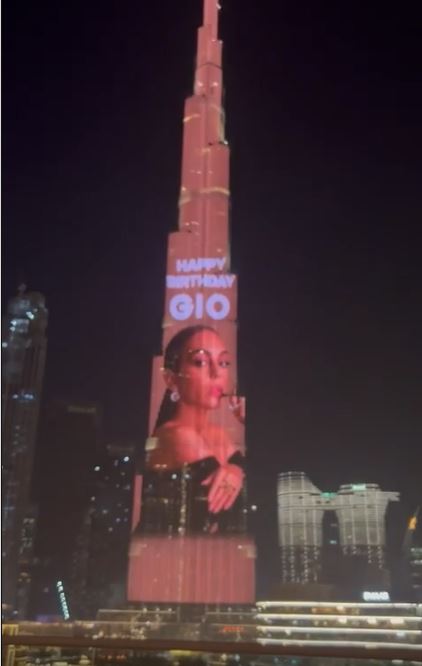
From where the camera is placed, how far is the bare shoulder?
19.3 m

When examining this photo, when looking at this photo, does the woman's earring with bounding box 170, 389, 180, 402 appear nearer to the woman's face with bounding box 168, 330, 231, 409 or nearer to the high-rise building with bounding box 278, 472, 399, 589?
the woman's face with bounding box 168, 330, 231, 409

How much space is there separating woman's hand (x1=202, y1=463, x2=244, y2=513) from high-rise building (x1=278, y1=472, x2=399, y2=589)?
661 cm

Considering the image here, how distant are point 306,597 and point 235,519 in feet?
20.1

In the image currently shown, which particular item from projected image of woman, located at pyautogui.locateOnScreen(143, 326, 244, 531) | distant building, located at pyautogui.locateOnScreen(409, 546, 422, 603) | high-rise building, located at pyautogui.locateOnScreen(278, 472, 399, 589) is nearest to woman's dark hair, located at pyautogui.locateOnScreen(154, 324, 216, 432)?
projected image of woman, located at pyautogui.locateOnScreen(143, 326, 244, 531)

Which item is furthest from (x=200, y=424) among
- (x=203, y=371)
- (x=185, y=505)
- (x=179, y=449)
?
(x=185, y=505)

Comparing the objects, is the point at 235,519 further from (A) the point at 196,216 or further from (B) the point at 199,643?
(B) the point at 199,643

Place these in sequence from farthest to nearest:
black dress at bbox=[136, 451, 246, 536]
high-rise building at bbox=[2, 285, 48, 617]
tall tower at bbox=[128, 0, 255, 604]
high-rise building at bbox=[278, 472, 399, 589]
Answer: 1. high-rise building at bbox=[2, 285, 48, 617]
2. high-rise building at bbox=[278, 472, 399, 589]
3. black dress at bbox=[136, 451, 246, 536]
4. tall tower at bbox=[128, 0, 255, 604]

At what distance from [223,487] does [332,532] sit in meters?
9.61

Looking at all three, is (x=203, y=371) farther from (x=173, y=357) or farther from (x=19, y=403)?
(x=19, y=403)

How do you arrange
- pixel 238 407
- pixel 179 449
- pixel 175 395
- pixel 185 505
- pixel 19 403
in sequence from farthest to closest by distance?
pixel 19 403
pixel 238 407
pixel 175 395
pixel 185 505
pixel 179 449

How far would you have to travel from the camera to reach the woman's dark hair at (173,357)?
1961 cm

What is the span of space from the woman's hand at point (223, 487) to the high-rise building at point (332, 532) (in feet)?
21.7

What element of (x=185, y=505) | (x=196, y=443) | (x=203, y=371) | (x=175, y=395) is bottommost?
(x=185, y=505)

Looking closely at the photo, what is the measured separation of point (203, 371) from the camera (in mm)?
19672
